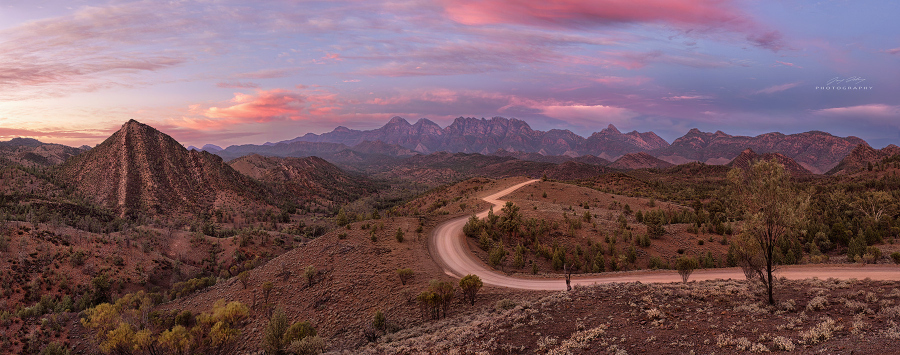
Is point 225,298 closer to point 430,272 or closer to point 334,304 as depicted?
point 334,304

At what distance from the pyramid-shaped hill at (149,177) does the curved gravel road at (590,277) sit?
103626 mm

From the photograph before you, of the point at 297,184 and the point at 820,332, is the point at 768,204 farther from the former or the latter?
the point at 297,184

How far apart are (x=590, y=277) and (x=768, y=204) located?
52.2 ft

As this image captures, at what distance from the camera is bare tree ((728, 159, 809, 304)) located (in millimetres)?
15008

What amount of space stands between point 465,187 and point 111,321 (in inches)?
2887

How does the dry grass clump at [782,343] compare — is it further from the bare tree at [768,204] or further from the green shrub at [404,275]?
the green shrub at [404,275]

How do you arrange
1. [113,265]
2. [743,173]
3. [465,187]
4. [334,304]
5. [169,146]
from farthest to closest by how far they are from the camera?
[169,146] → [465,187] → [113,265] → [334,304] → [743,173]

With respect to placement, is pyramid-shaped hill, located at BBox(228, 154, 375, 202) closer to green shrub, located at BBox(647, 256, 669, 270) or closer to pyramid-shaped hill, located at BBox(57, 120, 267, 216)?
pyramid-shaped hill, located at BBox(57, 120, 267, 216)

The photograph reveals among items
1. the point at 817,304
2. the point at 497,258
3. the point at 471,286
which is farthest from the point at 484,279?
the point at 817,304

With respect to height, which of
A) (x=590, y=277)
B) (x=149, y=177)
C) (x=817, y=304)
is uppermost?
(x=149, y=177)

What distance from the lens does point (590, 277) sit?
29312 millimetres

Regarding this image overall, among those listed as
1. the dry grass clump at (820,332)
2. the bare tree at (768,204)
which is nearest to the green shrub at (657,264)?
the bare tree at (768,204)

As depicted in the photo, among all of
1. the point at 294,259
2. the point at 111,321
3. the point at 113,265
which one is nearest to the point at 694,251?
the point at 294,259

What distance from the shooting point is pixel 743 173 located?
16672 mm
